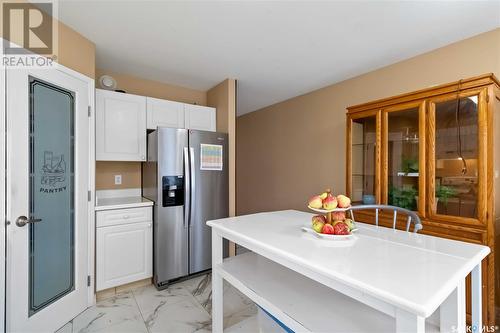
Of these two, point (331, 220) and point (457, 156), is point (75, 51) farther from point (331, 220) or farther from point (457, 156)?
point (457, 156)

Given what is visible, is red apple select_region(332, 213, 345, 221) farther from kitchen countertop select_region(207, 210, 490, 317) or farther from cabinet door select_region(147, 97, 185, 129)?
cabinet door select_region(147, 97, 185, 129)

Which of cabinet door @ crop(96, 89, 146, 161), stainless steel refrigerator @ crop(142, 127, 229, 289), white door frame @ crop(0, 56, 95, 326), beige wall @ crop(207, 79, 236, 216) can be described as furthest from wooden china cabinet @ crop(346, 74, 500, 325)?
white door frame @ crop(0, 56, 95, 326)

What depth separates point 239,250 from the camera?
3.55 meters

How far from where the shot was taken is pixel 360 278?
2.61ft

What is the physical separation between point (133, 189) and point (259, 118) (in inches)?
106

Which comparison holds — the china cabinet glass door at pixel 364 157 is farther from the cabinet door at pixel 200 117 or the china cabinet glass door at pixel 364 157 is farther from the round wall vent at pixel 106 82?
the round wall vent at pixel 106 82

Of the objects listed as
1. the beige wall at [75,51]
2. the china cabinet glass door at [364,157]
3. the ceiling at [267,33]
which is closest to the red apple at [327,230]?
the china cabinet glass door at [364,157]

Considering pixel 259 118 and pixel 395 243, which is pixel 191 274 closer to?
pixel 395 243

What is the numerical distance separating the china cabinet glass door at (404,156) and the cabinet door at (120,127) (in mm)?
2575

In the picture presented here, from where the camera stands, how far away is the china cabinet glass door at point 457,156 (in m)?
1.62

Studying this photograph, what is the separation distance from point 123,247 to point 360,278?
2.29 meters

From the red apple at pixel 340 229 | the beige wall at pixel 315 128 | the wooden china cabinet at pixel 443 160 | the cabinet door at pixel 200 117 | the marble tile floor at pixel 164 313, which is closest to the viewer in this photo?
the red apple at pixel 340 229

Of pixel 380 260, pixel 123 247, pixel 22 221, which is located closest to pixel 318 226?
pixel 380 260

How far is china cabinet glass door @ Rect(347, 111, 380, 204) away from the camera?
7.36 ft
